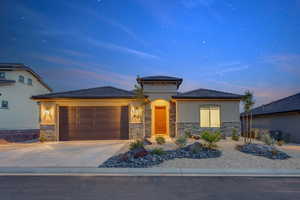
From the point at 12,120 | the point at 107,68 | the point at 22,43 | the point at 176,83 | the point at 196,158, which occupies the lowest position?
the point at 196,158

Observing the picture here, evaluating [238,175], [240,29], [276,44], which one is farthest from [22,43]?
[276,44]

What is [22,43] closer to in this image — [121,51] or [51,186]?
[121,51]

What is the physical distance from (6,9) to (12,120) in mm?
10434

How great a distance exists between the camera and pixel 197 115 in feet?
44.5

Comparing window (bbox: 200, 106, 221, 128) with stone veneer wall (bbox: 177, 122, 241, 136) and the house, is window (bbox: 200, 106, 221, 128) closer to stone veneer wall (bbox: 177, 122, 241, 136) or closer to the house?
the house

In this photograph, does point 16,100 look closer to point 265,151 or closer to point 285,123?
point 265,151

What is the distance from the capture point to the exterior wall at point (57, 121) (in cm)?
1306

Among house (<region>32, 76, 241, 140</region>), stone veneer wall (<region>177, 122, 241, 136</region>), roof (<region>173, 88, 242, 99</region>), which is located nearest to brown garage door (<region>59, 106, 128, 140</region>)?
house (<region>32, 76, 241, 140</region>)

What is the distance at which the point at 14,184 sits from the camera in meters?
4.86

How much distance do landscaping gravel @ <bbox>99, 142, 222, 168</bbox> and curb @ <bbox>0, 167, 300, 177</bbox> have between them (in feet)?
1.74

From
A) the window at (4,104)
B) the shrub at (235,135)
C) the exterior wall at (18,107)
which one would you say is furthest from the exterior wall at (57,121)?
the shrub at (235,135)

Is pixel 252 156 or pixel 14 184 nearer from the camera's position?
pixel 14 184

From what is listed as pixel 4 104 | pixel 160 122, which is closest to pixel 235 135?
pixel 160 122

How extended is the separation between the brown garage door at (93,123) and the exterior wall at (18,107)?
6.44 meters
